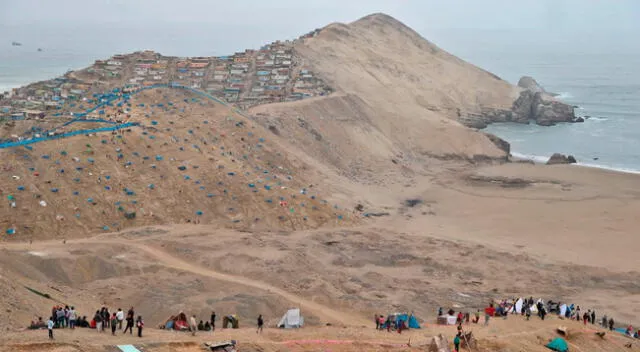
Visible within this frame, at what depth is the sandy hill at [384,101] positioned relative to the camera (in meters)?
56.1

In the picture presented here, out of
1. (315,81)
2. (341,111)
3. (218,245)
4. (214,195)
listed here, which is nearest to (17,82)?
(315,81)

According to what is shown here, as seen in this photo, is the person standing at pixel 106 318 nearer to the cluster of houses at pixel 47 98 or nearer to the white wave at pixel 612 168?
the cluster of houses at pixel 47 98

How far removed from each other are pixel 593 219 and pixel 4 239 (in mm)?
32306

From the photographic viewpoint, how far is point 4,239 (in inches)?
1216

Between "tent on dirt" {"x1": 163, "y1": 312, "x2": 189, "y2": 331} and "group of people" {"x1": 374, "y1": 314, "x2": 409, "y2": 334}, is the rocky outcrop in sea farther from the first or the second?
"tent on dirt" {"x1": 163, "y1": 312, "x2": 189, "y2": 331}

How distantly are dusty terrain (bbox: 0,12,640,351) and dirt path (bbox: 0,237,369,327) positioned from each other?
0.42ft

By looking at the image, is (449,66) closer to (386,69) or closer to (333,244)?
(386,69)

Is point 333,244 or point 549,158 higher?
point 549,158

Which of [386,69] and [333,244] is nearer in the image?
[333,244]

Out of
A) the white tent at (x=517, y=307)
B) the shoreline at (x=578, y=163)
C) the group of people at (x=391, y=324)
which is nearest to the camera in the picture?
the group of people at (x=391, y=324)

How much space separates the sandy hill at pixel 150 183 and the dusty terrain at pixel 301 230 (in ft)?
0.34

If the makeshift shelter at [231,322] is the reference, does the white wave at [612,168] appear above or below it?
above

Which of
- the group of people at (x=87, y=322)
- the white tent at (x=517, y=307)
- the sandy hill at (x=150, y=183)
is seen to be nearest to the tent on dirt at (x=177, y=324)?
the group of people at (x=87, y=322)

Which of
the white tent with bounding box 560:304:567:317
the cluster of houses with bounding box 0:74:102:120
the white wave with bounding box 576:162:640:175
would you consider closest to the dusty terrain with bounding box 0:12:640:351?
the white wave with bounding box 576:162:640:175
